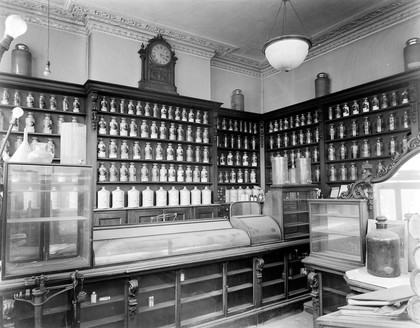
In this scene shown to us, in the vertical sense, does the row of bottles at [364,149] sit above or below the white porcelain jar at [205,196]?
above

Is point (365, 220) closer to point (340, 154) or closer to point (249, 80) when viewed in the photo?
point (340, 154)

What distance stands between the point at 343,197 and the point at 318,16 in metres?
3.76

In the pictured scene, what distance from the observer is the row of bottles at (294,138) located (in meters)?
5.81

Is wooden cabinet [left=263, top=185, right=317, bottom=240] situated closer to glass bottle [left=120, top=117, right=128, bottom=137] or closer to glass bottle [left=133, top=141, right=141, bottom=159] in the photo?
glass bottle [left=133, top=141, right=141, bottom=159]

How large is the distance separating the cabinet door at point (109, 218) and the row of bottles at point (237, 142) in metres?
2.43

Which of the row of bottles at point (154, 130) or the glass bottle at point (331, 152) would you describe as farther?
the glass bottle at point (331, 152)

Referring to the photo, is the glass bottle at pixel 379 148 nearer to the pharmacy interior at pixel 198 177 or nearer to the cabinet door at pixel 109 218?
the pharmacy interior at pixel 198 177

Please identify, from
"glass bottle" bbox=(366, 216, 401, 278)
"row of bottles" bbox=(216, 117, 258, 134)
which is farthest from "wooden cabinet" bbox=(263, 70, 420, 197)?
"glass bottle" bbox=(366, 216, 401, 278)

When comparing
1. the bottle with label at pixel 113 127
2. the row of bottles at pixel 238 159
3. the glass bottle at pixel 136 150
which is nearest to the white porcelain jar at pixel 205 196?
the row of bottles at pixel 238 159

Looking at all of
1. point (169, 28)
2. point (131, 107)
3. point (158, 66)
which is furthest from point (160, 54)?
point (131, 107)

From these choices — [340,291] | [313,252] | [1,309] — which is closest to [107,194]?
[1,309]

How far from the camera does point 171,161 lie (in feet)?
17.7

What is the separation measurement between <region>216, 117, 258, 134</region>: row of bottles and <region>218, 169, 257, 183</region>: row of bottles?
0.83m

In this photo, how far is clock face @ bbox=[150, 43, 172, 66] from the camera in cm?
549
